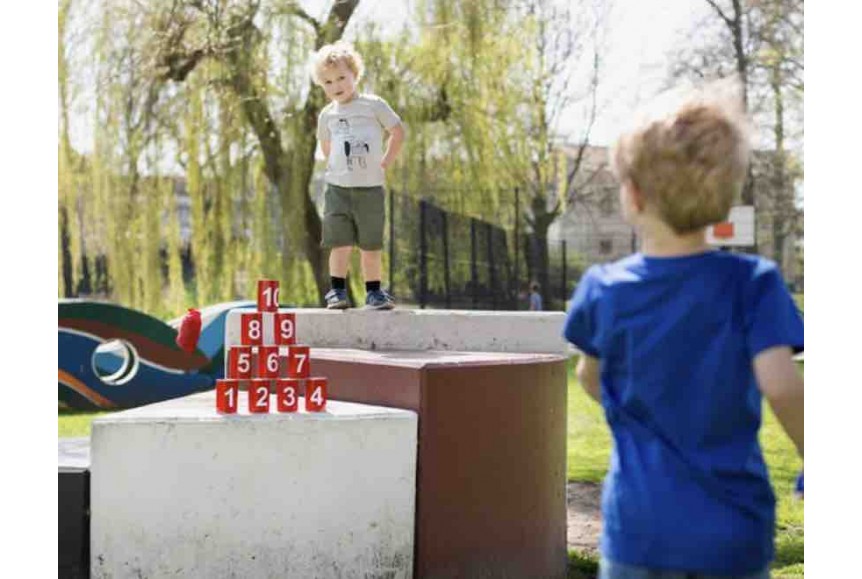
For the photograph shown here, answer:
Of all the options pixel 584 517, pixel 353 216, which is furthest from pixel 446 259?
pixel 353 216

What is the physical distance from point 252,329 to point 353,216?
4.90ft

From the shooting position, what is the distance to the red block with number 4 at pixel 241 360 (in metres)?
5.01

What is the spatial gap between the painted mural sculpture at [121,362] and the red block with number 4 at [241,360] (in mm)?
7958

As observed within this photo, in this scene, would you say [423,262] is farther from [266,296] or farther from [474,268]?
[266,296]

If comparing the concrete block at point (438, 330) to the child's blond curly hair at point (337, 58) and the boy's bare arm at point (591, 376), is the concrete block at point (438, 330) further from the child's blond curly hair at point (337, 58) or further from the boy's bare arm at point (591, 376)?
the boy's bare arm at point (591, 376)

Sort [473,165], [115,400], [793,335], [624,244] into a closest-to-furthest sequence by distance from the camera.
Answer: [793,335], [115,400], [473,165], [624,244]

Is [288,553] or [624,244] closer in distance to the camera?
[288,553]

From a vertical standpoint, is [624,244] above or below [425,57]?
below

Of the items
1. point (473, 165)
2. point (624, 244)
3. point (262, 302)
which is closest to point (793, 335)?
point (262, 302)

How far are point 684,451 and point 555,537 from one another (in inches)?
137

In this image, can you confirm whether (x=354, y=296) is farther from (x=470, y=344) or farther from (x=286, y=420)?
(x=286, y=420)

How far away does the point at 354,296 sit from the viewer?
54.3 feet

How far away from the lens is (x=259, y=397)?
4.85 metres

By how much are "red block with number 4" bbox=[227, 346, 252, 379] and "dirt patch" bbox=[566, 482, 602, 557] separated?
6.78ft
